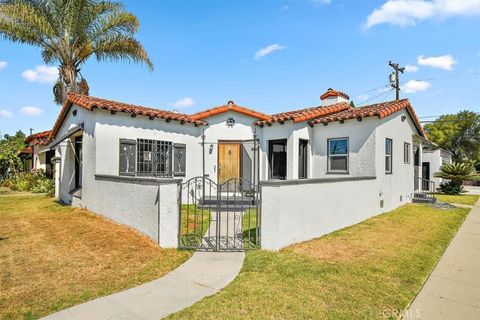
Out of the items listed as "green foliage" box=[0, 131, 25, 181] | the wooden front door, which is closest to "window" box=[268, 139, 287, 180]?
the wooden front door

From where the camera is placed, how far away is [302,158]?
41.9 feet

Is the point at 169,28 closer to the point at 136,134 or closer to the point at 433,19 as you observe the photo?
the point at 136,134

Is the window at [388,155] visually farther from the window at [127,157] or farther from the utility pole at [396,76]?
the utility pole at [396,76]

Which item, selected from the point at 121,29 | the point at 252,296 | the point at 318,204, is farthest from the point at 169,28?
the point at 252,296

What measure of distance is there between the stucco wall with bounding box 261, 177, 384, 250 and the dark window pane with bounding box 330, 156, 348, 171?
7.40 ft

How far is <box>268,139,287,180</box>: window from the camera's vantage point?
1287 centimetres

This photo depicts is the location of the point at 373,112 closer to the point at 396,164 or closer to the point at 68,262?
the point at 396,164

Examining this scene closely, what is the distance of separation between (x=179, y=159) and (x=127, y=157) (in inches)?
97.8

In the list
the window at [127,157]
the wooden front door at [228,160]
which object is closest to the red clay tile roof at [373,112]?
the wooden front door at [228,160]

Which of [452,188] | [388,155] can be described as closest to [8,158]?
[388,155]

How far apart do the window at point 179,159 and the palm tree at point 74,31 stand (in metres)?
5.95

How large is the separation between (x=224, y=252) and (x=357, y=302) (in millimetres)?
2941

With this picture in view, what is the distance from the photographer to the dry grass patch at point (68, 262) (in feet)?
12.6

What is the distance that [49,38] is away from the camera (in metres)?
13.1
